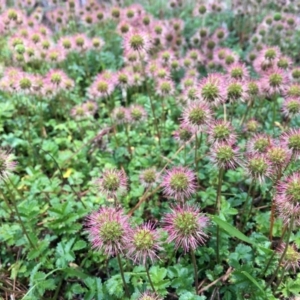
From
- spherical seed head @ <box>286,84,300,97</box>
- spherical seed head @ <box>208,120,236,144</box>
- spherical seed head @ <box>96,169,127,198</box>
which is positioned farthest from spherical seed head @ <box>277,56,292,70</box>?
spherical seed head @ <box>96,169,127,198</box>

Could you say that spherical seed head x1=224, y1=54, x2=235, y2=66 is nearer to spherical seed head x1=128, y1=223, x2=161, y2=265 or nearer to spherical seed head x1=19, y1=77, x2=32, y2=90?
spherical seed head x1=19, y1=77, x2=32, y2=90

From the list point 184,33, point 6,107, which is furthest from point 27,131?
point 184,33

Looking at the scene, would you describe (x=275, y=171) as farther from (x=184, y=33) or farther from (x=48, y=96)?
(x=184, y=33)

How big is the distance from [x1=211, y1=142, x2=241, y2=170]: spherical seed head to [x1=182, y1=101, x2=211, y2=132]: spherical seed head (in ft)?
0.81

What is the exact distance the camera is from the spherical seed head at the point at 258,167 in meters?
2.08

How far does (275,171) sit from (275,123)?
1.14m

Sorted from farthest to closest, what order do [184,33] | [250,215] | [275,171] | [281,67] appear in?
[184,33]
[281,67]
[250,215]
[275,171]

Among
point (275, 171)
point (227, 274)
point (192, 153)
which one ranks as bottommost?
point (227, 274)

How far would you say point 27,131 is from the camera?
3506mm

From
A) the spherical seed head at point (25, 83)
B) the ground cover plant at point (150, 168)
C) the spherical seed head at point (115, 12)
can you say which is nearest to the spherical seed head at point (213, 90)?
the ground cover plant at point (150, 168)

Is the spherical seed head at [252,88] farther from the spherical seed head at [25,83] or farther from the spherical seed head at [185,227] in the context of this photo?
the spherical seed head at [25,83]

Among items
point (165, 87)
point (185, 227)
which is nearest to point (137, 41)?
point (165, 87)

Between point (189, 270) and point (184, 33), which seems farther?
point (184, 33)

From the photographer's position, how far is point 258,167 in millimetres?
2080
